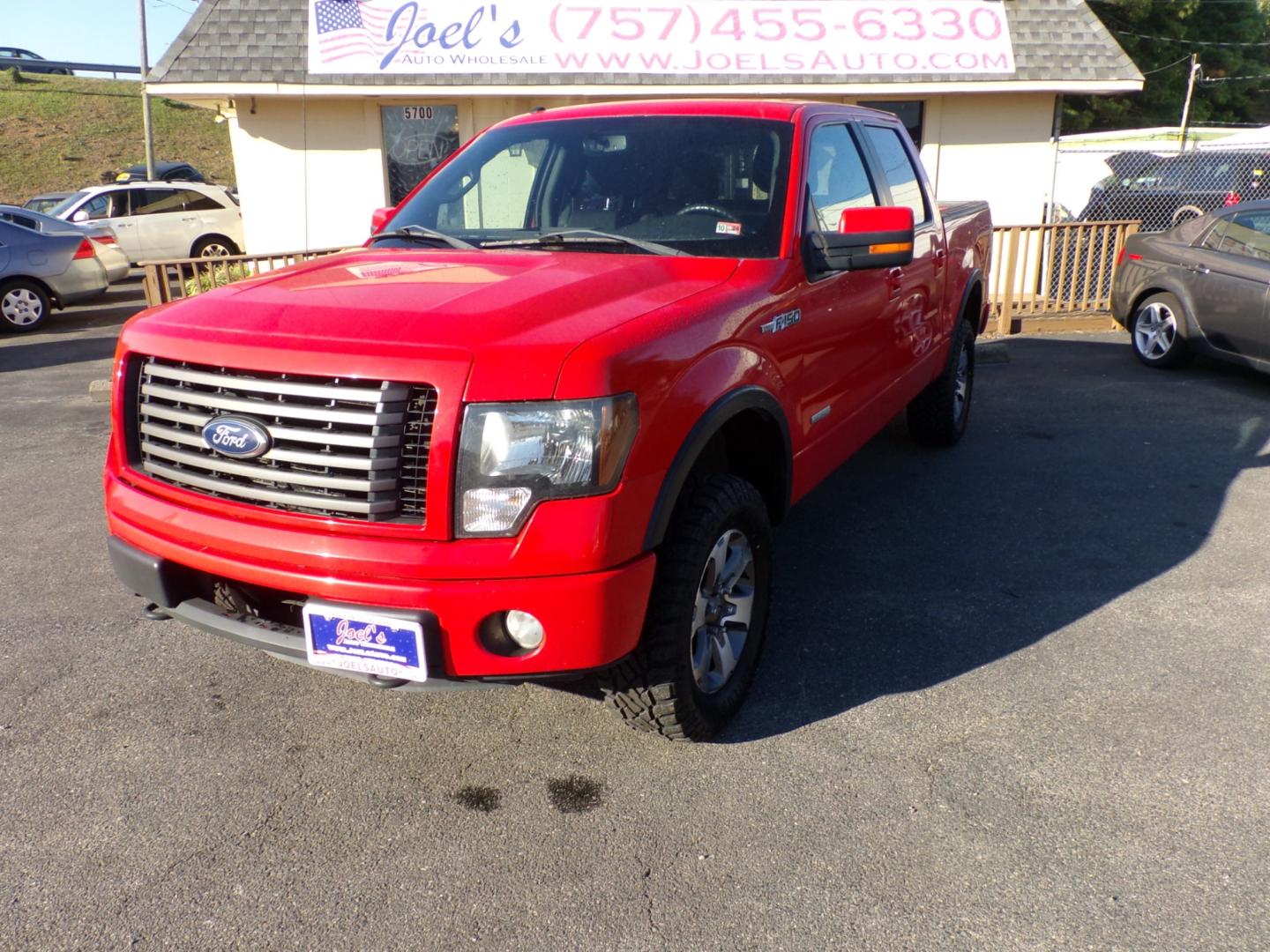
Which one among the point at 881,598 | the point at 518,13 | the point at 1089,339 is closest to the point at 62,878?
the point at 881,598

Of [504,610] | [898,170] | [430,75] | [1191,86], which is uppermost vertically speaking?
[1191,86]

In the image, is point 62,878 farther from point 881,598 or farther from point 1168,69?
point 1168,69

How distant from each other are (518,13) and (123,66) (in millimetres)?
49607

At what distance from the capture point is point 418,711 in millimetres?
3551

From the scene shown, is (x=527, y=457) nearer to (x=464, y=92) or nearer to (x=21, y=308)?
(x=464, y=92)

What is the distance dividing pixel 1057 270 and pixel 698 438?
9.61 m

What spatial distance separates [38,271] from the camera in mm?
12562

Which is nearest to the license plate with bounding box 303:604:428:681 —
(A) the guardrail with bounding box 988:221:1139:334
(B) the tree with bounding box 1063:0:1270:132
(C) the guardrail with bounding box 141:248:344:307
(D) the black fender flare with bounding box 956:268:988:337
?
(D) the black fender flare with bounding box 956:268:988:337

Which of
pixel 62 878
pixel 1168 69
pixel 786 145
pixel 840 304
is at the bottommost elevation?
pixel 62 878

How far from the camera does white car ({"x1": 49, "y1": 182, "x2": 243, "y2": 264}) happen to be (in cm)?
1727

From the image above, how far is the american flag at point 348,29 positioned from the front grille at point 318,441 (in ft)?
33.2

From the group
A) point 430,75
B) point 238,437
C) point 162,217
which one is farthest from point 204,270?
point 162,217

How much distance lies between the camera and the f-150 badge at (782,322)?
3.38m

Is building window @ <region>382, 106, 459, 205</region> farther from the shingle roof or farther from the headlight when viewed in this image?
the headlight
